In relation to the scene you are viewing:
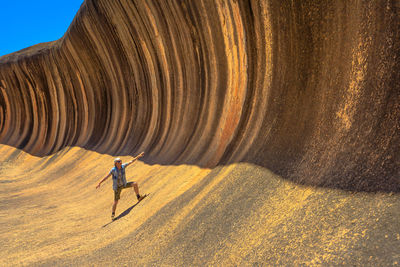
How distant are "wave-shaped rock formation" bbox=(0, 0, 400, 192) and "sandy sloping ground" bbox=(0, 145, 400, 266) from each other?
0.68 feet

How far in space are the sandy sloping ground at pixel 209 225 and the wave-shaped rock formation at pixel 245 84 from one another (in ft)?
0.68

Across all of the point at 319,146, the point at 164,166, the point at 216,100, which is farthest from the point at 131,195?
the point at 319,146

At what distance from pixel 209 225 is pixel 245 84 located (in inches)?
99.8

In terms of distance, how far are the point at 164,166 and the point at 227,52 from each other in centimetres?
237

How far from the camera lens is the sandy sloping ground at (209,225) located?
1.88 meters

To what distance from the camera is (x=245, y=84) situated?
4793mm

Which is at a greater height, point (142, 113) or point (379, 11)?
point (142, 113)

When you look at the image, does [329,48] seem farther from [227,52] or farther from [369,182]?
[227,52]

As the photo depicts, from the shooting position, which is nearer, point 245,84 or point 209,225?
point 209,225

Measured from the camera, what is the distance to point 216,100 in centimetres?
578

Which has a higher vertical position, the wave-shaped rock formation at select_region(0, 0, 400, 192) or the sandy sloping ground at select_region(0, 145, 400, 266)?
the wave-shaped rock formation at select_region(0, 0, 400, 192)

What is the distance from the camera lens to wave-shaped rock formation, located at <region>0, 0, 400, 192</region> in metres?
2.36

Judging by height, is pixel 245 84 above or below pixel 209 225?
above

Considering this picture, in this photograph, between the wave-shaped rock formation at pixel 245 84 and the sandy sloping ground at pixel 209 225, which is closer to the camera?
the sandy sloping ground at pixel 209 225
